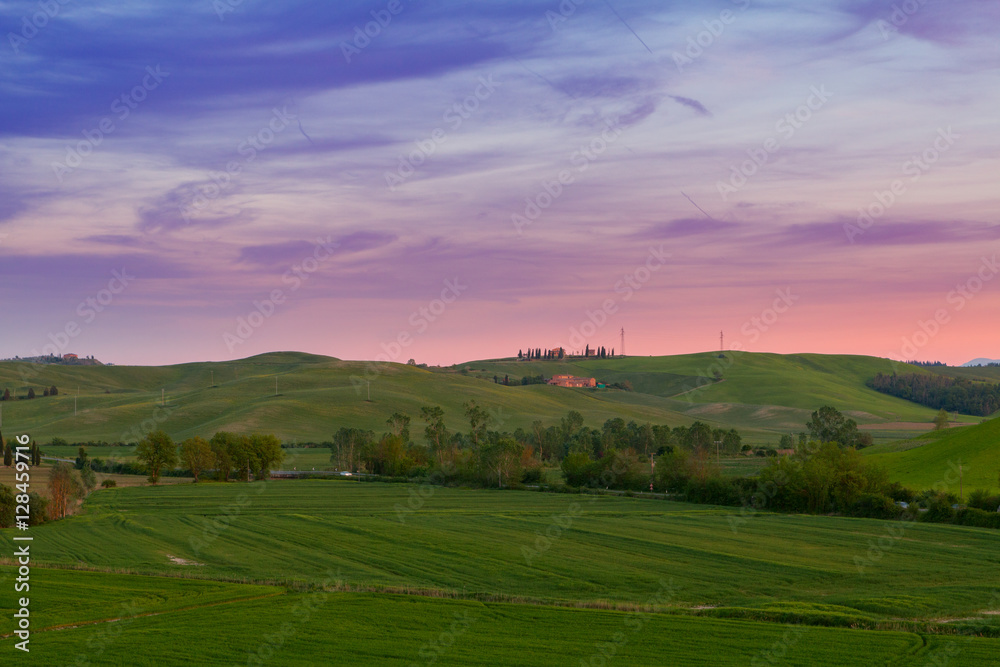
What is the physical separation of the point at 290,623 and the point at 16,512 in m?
36.1

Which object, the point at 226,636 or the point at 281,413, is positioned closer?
the point at 226,636

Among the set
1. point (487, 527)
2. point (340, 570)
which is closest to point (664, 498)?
point (487, 527)

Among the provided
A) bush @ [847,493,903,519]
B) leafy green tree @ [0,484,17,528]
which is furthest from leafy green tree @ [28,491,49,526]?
bush @ [847,493,903,519]

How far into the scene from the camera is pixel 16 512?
190 ft

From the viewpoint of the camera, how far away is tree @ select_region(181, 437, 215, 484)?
101m

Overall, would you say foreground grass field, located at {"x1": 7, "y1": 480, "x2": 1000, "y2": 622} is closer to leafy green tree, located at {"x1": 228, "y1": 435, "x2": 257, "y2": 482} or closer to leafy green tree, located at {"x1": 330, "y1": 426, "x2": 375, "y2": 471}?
leafy green tree, located at {"x1": 228, "y1": 435, "x2": 257, "y2": 482}

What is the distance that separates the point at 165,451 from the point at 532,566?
222ft

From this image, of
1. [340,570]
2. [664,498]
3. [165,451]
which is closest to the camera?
[340,570]

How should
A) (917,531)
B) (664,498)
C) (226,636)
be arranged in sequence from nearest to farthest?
(226,636), (917,531), (664,498)

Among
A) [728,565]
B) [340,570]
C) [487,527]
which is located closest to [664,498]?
[487,527]

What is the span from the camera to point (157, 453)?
99.1 m

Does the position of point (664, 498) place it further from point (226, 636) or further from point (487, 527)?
point (226, 636)

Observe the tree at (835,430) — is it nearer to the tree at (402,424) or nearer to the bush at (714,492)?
the bush at (714,492)

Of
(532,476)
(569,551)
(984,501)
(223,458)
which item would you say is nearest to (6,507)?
(569,551)
